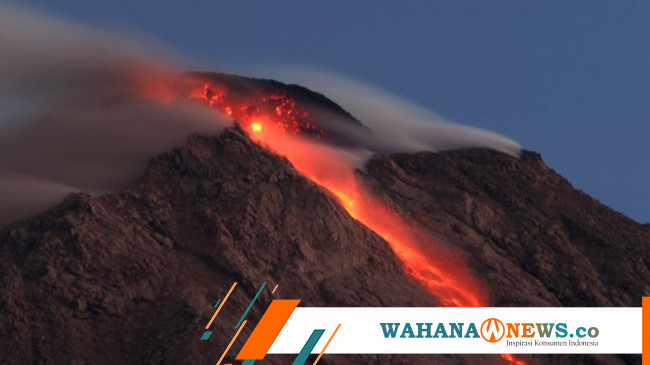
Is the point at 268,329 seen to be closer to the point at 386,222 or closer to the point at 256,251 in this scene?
the point at 256,251

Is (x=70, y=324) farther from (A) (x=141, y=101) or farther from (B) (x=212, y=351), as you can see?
(A) (x=141, y=101)

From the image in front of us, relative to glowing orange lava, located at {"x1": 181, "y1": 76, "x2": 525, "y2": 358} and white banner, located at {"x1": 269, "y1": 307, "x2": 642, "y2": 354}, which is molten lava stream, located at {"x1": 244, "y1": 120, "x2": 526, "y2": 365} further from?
white banner, located at {"x1": 269, "y1": 307, "x2": 642, "y2": 354}

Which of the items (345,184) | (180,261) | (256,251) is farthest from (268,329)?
(345,184)

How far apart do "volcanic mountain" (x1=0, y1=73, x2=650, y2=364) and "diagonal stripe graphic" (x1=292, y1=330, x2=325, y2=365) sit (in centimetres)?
85

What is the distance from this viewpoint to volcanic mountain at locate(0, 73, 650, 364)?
219 ft

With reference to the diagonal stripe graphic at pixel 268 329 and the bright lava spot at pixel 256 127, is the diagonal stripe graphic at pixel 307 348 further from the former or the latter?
the bright lava spot at pixel 256 127

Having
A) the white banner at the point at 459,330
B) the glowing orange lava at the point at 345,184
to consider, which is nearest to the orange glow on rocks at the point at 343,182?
the glowing orange lava at the point at 345,184

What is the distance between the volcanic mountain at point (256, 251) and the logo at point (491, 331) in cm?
233

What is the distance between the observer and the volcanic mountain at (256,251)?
6681 centimetres

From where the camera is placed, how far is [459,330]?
70000mm

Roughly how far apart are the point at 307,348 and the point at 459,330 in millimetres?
7267

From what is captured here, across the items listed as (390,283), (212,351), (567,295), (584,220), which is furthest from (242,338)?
(584,220)

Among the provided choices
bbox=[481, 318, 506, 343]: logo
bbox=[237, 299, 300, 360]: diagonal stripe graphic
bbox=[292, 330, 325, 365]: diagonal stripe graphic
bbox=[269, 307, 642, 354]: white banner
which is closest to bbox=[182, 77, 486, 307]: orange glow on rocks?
bbox=[269, 307, 642, 354]: white banner

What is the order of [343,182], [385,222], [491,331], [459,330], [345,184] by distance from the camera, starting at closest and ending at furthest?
[459,330] < [491,331] < [385,222] < [345,184] < [343,182]
